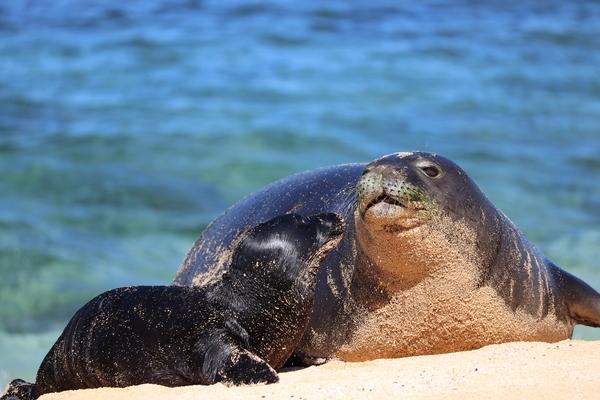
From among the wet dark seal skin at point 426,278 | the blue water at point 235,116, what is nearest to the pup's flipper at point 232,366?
the wet dark seal skin at point 426,278

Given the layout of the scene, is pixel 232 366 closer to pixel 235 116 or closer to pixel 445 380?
pixel 445 380

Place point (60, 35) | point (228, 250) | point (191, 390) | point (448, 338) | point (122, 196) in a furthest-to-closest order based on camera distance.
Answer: point (60, 35)
point (122, 196)
point (228, 250)
point (448, 338)
point (191, 390)

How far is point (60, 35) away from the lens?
2030 cm

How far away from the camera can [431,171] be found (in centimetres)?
595

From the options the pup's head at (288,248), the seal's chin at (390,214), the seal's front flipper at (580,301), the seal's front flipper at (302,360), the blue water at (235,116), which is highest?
the seal's chin at (390,214)

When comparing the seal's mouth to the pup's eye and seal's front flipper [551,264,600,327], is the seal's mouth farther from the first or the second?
→ seal's front flipper [551,264,600,327]

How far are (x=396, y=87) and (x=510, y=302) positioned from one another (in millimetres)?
11900

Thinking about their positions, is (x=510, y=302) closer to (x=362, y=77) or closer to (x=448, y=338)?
(x=448, y=338)

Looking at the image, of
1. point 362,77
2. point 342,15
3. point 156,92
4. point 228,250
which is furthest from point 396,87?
point 228,250

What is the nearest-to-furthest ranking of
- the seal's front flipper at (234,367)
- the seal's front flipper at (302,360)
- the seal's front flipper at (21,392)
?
the seal's front flipper at (234,367)
the seal's front flipper at (21,392)
the seal's front flipper at (302,360)

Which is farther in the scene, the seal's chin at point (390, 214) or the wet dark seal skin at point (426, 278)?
the wet dark seal skin at point (426, 278)

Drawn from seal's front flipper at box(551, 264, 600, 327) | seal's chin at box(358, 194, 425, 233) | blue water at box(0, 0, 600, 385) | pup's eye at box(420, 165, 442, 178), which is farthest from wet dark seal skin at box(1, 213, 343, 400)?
blue water at box(0, 0, 600, 385)

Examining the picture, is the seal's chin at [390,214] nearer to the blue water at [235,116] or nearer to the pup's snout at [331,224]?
the pup's snout at [331,224]

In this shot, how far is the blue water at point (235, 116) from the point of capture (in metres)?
11.3
